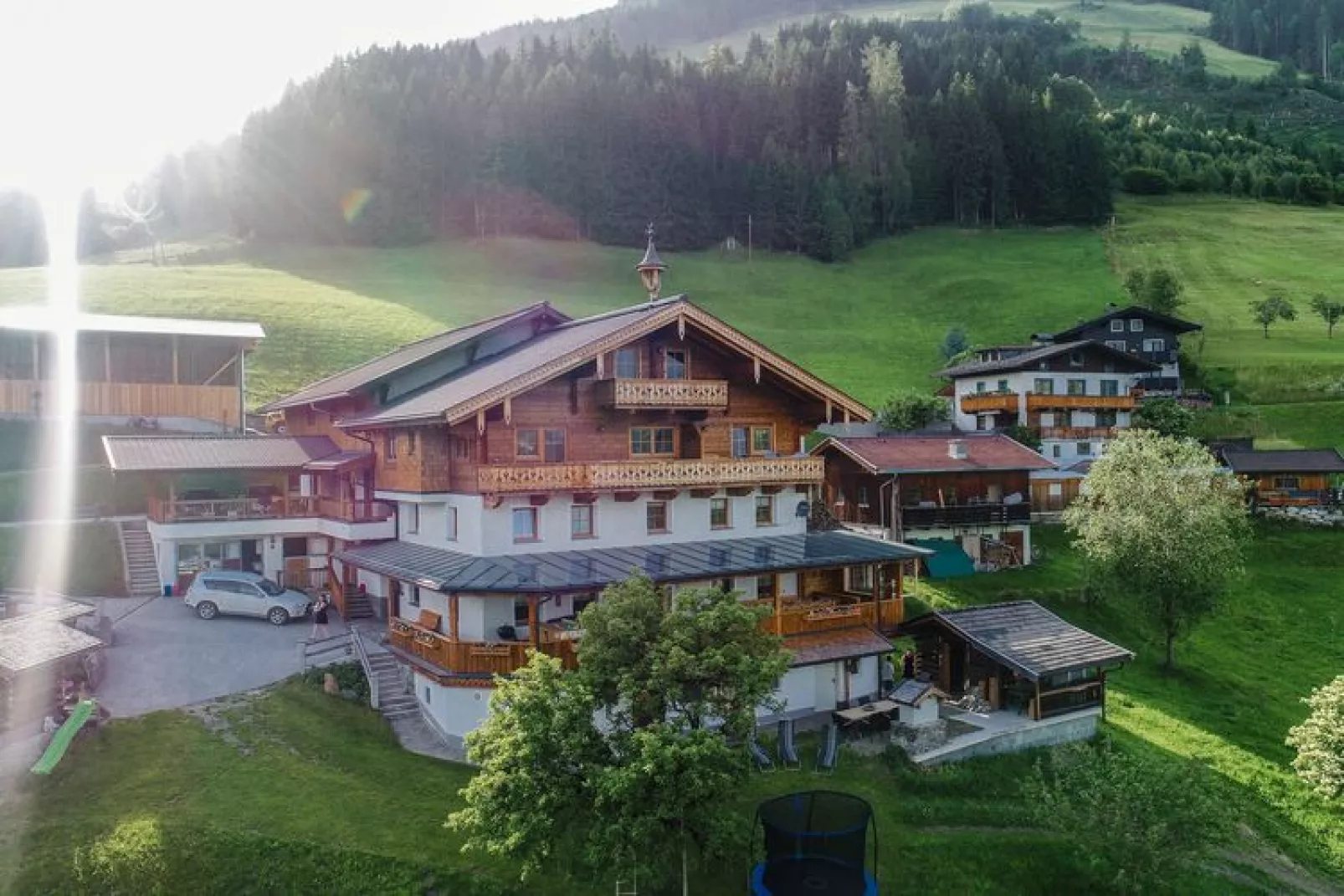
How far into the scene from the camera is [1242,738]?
3148cm

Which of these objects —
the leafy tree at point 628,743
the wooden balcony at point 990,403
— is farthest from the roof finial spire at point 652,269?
the wooden balcony at point 990,403

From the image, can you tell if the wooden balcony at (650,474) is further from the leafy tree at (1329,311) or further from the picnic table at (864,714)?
the leafy tree at (1329,311)

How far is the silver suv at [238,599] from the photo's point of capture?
32406 mm

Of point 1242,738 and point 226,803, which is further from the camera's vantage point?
point 1242,738

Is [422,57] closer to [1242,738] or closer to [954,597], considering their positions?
[954,597]

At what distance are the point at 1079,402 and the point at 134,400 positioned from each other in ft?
177

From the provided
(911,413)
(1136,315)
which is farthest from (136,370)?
(1136,315)

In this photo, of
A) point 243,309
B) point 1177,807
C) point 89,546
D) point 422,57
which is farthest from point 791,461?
point 422,57

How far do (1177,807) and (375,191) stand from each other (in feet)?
332

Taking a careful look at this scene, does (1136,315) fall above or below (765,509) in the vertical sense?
above

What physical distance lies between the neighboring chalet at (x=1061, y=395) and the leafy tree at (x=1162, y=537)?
19.3 metres

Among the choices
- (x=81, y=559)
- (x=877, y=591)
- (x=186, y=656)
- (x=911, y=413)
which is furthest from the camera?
(x=911, y=413)

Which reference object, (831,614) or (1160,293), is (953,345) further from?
(831,614)

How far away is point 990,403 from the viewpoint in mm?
60750
